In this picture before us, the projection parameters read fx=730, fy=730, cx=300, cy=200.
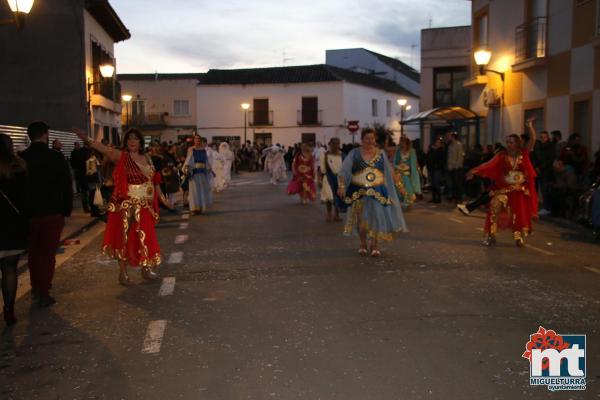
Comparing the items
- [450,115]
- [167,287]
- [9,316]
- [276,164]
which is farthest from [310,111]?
[9,316]

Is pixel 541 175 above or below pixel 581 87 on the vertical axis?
below

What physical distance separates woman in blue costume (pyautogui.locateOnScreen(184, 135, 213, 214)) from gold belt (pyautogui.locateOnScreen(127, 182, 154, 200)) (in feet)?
26.8

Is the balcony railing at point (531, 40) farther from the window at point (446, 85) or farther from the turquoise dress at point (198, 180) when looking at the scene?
the window at point (446, 85)

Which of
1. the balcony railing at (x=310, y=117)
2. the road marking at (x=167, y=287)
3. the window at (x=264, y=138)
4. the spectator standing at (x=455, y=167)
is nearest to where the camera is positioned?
the road marking at (x=167, y=287)

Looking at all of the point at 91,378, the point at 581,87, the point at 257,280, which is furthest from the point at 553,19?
the point at 91,378

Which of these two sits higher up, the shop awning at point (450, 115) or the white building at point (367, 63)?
the white building at point (367, 63)

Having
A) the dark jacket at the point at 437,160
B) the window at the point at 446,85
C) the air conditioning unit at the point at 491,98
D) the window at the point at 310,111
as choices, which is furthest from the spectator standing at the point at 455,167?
the window at the point at 310,111

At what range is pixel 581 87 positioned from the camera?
17781 millimetres

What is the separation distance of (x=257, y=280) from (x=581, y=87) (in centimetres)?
1253

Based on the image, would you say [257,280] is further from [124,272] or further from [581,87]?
[581,87]

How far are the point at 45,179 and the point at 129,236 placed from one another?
1309 millimetres

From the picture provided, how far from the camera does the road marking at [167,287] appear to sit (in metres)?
7.72

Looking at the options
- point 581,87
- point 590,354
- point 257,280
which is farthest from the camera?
point 581,87

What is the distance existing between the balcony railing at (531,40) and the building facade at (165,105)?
45.0 m
